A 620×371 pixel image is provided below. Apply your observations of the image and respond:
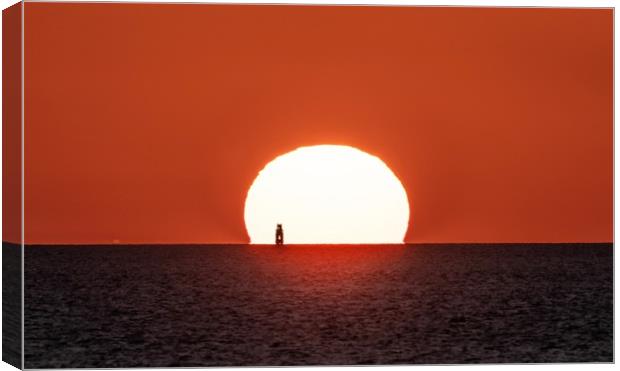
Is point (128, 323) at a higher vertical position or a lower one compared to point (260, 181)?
lower

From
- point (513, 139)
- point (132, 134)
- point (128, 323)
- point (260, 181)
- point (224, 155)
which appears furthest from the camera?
point (128, 323)

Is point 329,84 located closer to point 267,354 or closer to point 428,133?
point 428,133

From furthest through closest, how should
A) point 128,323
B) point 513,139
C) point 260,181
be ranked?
point 128,323
point 260,181
point 513,139

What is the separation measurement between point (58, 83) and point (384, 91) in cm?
763

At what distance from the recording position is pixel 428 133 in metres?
31.2

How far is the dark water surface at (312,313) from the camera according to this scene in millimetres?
29891

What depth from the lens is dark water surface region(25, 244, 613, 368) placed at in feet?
98.1

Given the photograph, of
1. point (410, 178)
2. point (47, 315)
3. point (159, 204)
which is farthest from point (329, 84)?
point (47, 315)

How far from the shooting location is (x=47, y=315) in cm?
4406

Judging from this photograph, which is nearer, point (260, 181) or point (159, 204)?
point (159, 204)

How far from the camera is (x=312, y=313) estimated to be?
47438mm

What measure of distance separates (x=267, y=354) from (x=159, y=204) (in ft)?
18.1

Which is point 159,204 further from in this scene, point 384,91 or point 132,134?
point 384,91

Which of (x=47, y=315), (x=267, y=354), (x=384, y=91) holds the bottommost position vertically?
(x=267, y=354)
